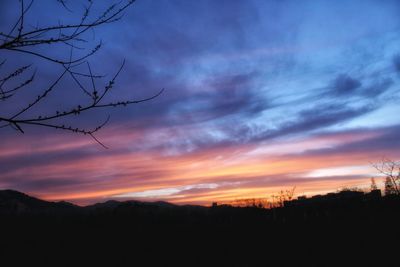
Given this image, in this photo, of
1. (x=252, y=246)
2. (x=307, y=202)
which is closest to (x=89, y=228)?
(x=252, y=246)

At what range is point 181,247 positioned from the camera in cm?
2170

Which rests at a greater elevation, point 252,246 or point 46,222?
point 46,222

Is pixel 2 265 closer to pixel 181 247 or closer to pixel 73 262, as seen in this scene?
pixel 73 262

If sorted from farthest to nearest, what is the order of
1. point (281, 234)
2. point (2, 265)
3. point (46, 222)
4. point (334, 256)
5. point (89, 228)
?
point (46, 222) → point (89, 228) → point (281, 234) → point (2, 265) → point (334, 256)

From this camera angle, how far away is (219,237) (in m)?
23.1

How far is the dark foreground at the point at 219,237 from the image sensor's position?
1559 centimetres

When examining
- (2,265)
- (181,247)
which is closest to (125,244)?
(181,247)

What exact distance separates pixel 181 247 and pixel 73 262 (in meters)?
5.77

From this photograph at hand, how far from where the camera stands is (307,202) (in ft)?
90.1

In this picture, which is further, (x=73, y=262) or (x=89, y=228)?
(x=89, y=228)

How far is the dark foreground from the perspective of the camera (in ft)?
51.1

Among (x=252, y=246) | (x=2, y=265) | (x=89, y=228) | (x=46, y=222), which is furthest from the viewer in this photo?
(x=46, y=222)

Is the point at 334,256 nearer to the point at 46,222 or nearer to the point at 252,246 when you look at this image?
the point at 252,246

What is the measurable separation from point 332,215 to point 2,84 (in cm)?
2185
